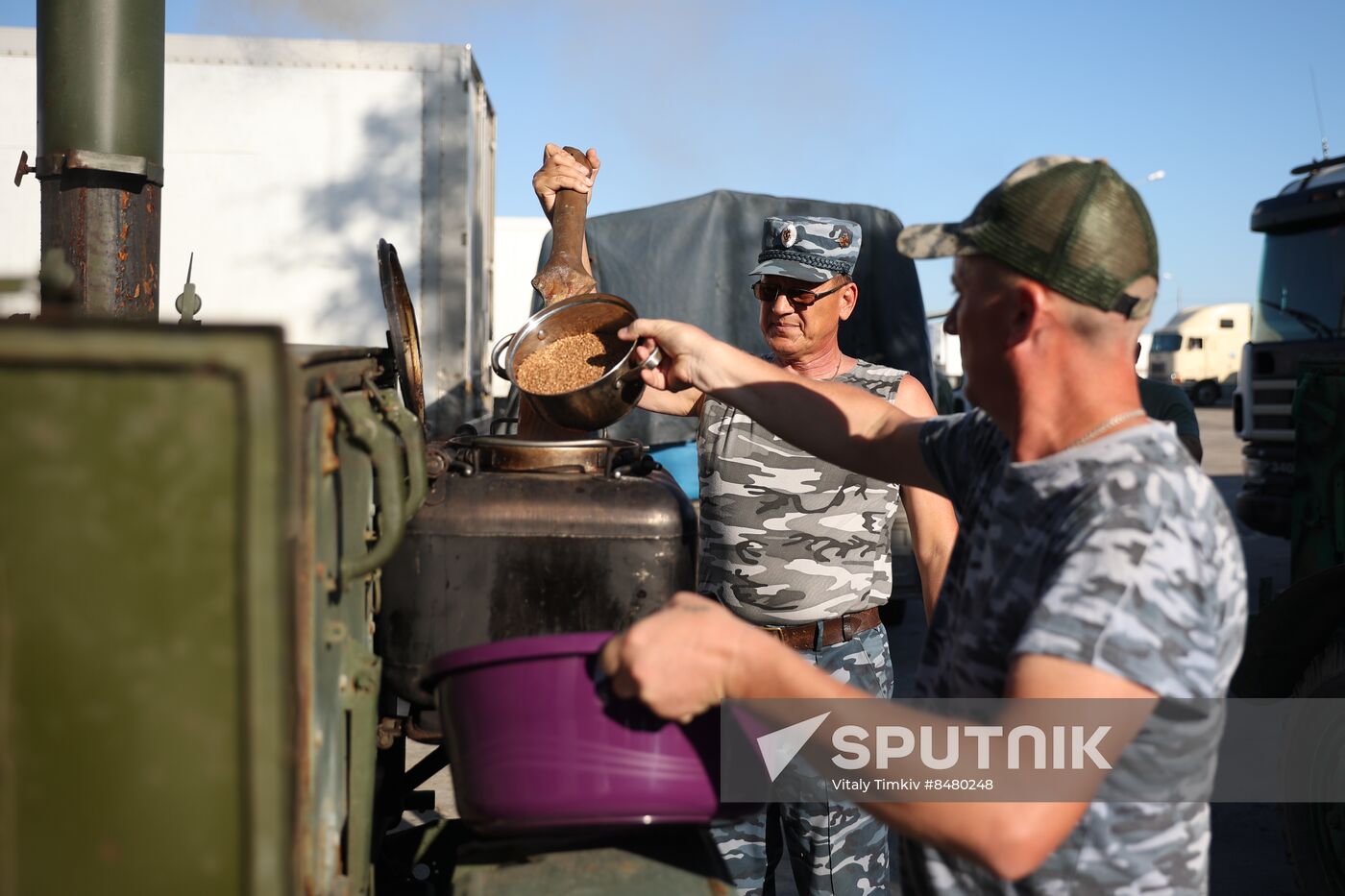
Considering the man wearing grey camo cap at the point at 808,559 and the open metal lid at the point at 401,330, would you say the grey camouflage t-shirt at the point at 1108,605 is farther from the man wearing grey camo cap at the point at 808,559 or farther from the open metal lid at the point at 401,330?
the open metal lid at the point at 401,330

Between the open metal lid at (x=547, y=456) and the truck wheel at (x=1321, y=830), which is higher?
the open metal lid at (x=547, y=456)

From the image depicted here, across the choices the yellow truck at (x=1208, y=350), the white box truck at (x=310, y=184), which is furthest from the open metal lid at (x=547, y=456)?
the yellow truck at (x=1208, y=350)

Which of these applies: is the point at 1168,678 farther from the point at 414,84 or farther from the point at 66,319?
the point at 414,84

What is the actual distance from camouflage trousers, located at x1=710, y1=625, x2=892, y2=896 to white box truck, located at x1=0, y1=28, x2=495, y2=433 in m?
4.14

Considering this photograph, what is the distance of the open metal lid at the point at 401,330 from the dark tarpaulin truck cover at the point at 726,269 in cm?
538

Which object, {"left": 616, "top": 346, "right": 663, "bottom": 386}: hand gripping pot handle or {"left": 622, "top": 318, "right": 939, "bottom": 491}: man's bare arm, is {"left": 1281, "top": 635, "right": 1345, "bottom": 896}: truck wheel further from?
{"left": 616, "top": 346, "right": 663, "bottom": 386}: hand gripping pot handle

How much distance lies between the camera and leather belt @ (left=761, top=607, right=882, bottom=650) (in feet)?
9.61

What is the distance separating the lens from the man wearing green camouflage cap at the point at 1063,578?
4.47ft

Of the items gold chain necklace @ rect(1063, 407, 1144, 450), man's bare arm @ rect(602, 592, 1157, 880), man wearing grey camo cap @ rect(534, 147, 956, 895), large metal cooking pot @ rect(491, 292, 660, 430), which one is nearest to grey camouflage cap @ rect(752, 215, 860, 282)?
man wearing grey camo cap @ rect(534, 147, 956, 895)

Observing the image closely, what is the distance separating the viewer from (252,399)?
3.59ft

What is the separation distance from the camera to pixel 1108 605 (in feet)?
4.43

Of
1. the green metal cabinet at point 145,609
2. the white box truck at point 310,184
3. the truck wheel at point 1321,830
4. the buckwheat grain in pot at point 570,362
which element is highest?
the white box truck at point 310,184

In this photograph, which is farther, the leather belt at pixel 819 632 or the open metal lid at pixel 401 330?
the leather belt at pixel 819 632

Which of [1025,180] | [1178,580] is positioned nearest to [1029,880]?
[1178,580]
